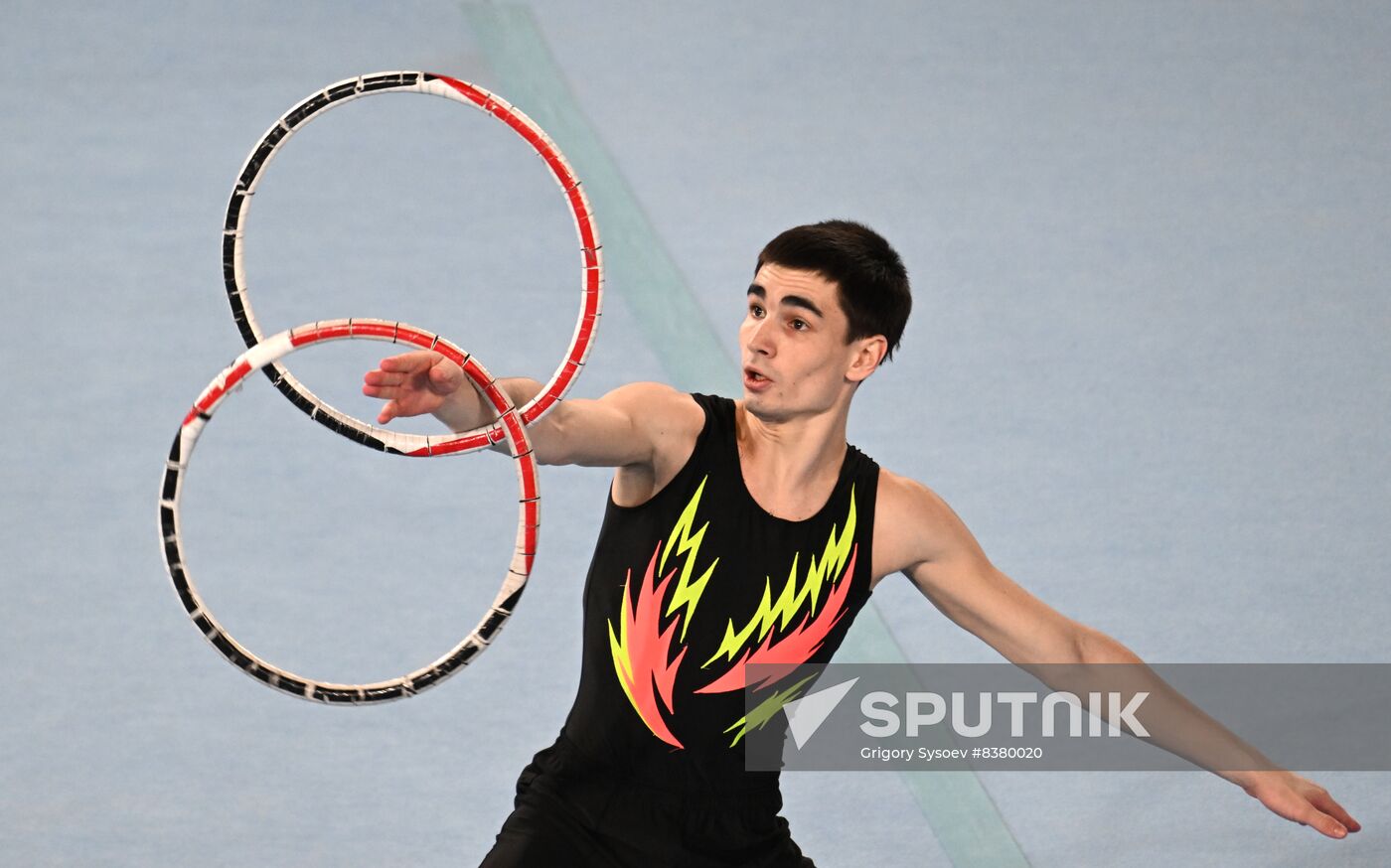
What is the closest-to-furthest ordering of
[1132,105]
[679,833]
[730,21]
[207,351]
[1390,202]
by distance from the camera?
[679,833] → [207,351] → [1390,202] → [1132,105] → [730,21]

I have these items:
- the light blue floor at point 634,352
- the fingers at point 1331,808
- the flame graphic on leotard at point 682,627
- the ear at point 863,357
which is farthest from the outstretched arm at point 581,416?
the light blue floor at point 634,352

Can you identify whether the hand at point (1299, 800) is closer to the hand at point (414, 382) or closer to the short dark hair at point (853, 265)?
the short dark hair at point (853, 265)

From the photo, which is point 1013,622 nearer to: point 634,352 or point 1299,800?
point 1299,800

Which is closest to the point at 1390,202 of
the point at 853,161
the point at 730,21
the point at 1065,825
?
the point at 853,161

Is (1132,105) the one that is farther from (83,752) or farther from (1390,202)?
(83,752)

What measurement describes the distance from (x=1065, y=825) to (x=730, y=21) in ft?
20.0

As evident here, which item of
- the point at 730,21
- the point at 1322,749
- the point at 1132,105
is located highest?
the point at 730,21

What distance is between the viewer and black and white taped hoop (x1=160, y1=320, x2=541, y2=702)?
295cm

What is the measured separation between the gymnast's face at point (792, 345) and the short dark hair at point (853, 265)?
0.06 feet

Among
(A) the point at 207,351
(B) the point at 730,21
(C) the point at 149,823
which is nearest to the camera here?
(C) the point at 149,823

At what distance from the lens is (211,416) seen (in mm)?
2926

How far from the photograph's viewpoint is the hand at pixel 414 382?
2.97m

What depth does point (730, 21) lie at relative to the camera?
9789 millimetres

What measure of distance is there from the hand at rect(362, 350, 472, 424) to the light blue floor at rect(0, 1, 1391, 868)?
195 centimetres
